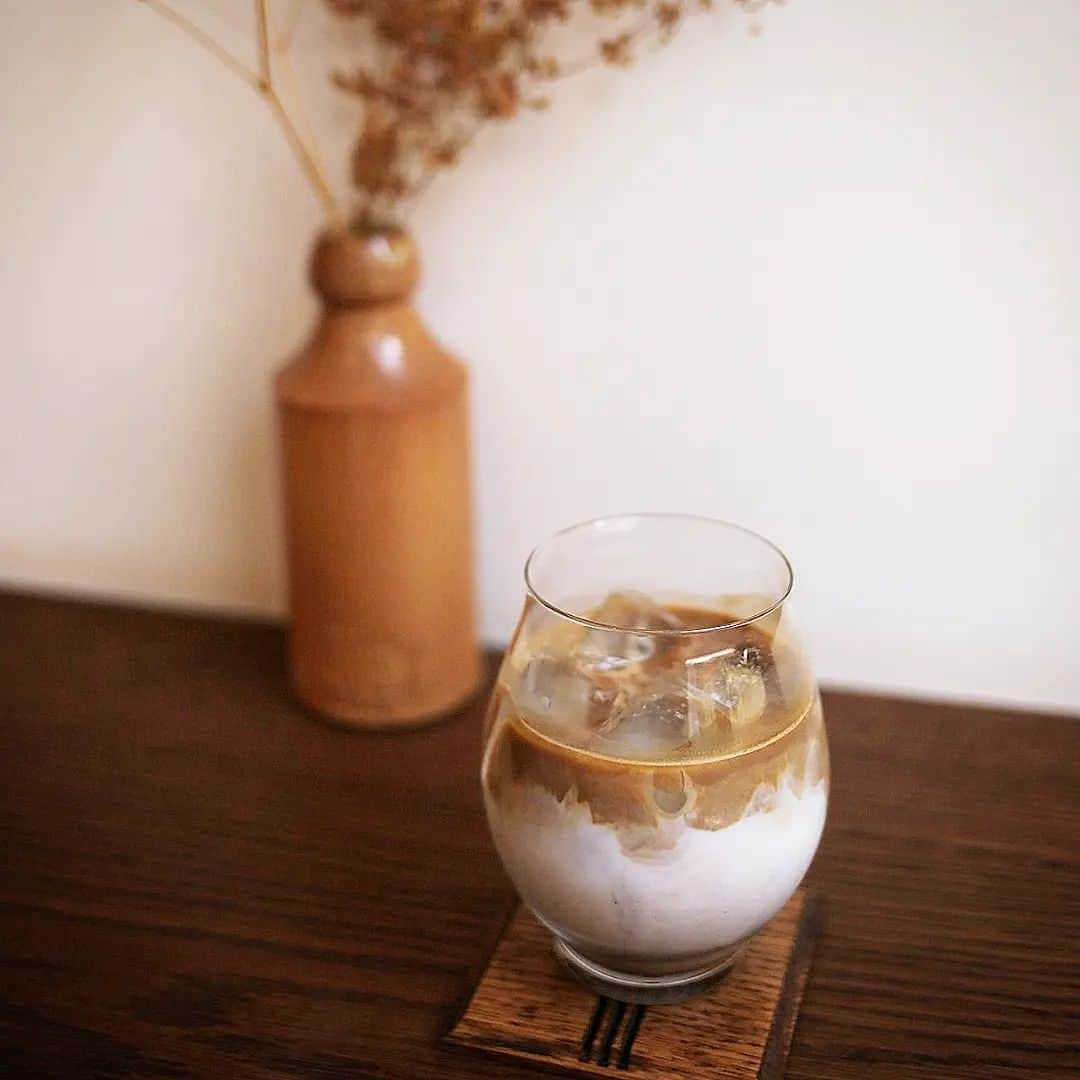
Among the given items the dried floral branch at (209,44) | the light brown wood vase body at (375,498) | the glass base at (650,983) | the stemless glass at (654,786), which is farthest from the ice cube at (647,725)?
the dried floral branch at (209,44)

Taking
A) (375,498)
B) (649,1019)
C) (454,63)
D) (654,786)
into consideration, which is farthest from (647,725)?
(454,63)

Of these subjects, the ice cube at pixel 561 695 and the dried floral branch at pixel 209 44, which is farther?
the dried floral branch at pixel 209 44

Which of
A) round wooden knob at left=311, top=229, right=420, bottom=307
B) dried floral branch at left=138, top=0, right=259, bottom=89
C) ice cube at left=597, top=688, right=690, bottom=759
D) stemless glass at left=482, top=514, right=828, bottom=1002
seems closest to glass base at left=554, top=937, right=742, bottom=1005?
stemless glass at left=482, top=514, right=828, bottom=1002

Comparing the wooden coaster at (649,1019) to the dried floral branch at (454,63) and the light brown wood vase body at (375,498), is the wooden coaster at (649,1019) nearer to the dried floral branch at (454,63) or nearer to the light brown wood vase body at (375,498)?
the light brown wood vase body at (375,498)

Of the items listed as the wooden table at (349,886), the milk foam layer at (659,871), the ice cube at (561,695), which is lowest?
the wooden table at (349,886)

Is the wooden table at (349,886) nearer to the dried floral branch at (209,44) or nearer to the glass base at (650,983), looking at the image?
the glass base at (650,983)

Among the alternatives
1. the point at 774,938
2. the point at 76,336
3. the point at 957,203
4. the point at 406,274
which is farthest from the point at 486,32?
the point at 774,938

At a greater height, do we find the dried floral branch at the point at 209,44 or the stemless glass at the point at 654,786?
the dried floral branch at the point at 209,44
